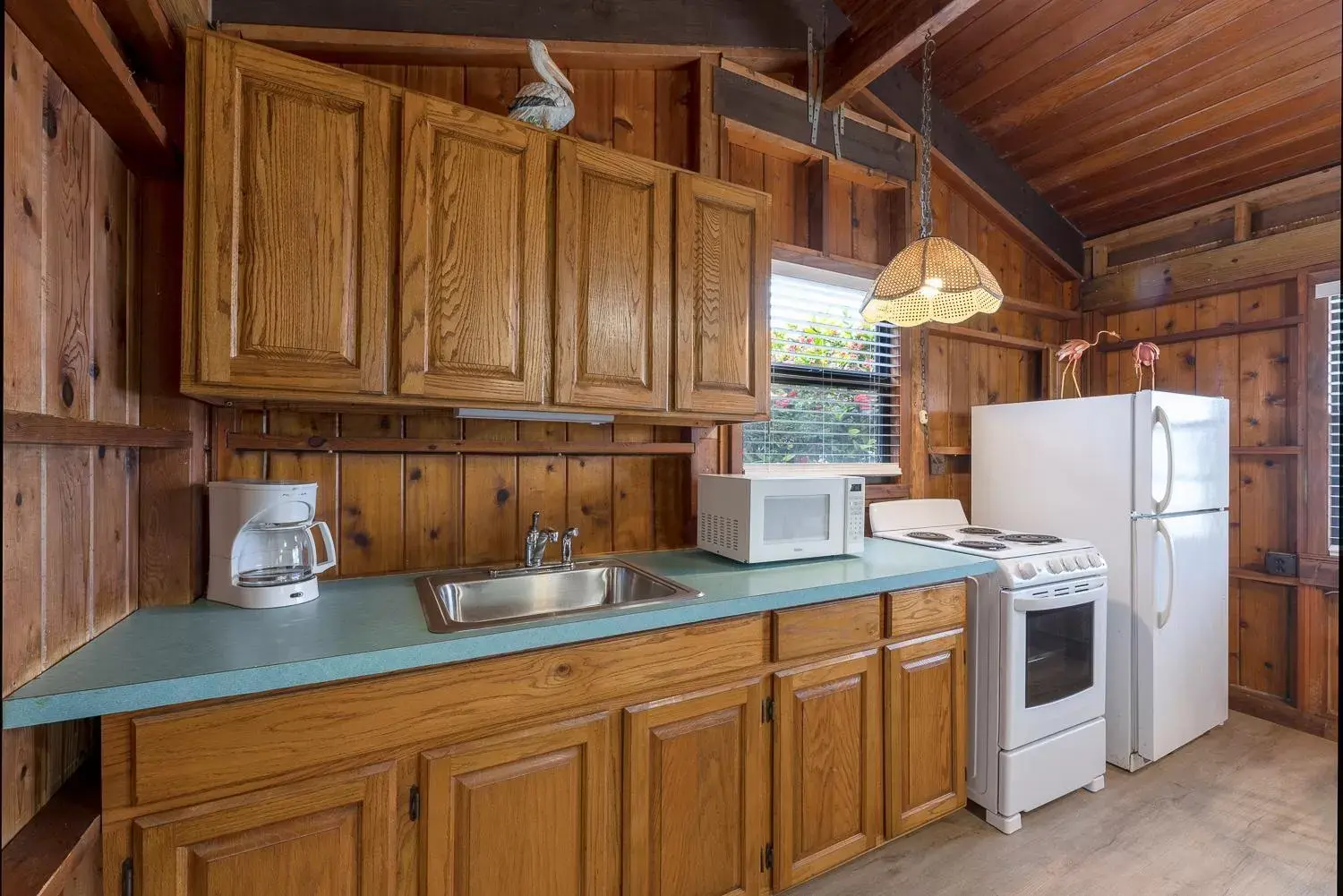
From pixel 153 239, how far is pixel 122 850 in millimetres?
1266

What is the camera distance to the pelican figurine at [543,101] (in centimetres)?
176

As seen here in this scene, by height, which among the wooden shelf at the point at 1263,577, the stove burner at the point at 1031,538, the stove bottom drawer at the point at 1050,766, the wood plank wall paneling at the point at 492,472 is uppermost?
the wood plank wall paneling at the point at 492,472

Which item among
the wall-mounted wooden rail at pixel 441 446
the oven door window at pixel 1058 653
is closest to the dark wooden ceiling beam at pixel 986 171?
the wall-mounted wooden rail at pixel 441 446

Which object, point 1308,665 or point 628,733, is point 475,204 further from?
point 1308,665

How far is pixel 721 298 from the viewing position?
2021mm

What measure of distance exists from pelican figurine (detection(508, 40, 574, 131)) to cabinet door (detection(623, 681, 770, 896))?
164cm

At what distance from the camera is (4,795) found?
35.2 inches

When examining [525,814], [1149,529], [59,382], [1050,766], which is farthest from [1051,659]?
[59,382]

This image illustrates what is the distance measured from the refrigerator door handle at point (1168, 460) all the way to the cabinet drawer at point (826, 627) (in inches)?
58.8

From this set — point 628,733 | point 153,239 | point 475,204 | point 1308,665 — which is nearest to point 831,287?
point 475,204

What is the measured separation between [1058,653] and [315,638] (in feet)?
7.80

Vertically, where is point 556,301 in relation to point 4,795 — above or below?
above

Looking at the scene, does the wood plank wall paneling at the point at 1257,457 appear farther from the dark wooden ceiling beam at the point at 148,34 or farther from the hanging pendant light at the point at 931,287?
the dark wooden ceiling beam at the point at 148,34

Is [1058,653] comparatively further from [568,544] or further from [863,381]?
[568,544]
